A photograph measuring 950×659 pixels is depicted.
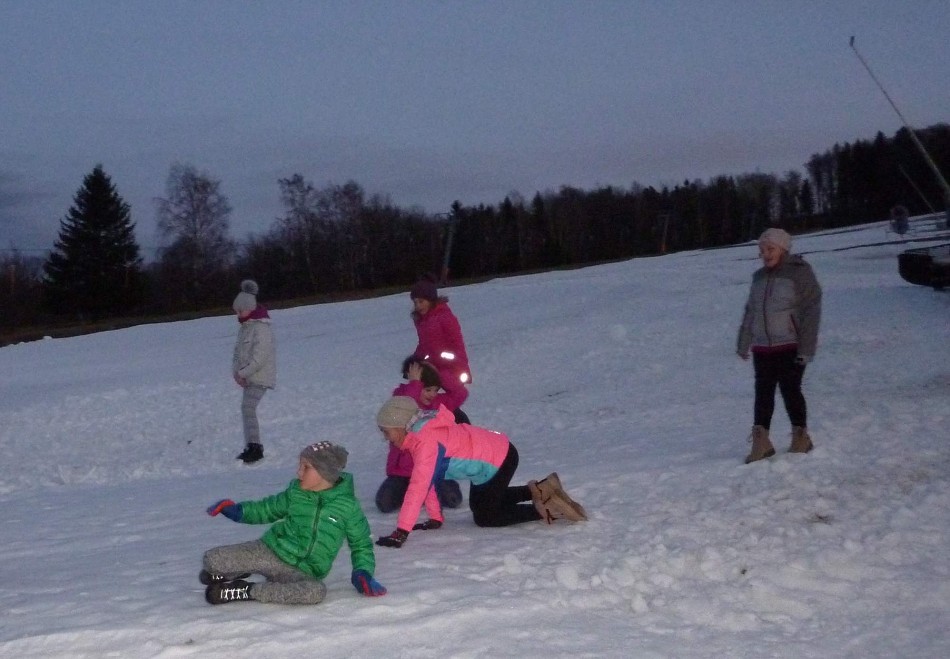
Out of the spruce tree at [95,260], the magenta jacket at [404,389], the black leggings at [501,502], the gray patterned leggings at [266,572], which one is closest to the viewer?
the gray patterned leggings at [266,572]

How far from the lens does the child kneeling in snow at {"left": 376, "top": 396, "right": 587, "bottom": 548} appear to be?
6.66 meters

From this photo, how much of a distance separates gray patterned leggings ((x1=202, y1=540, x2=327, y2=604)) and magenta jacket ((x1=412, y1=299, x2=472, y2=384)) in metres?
3.35

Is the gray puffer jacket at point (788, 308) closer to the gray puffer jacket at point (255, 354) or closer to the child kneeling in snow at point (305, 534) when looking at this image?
the child kneeling in snow at point (305, 534)

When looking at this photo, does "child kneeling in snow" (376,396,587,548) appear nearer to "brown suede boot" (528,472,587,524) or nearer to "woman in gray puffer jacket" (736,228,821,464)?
"brown suede boot" (528,472,587,524)

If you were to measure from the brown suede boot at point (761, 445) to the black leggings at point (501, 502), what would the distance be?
7.74ft

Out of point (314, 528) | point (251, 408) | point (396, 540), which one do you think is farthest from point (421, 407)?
point (251, 408)

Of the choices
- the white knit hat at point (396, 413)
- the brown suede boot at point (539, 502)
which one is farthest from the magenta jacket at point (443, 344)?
the white knit hat at point (396, 413)

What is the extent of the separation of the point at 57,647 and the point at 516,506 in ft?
11.3

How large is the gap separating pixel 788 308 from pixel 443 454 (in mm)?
3366

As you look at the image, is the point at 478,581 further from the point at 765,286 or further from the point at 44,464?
the point at 44,464

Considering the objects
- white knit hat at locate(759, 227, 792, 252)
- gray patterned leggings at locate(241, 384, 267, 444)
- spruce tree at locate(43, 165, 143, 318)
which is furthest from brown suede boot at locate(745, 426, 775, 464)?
spruce tree at locate(43, 165, 143, 318)

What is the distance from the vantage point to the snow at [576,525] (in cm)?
509

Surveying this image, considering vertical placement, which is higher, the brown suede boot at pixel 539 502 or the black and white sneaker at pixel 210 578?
the black and white sneaker at pixel 210 578

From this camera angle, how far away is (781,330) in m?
8.36
